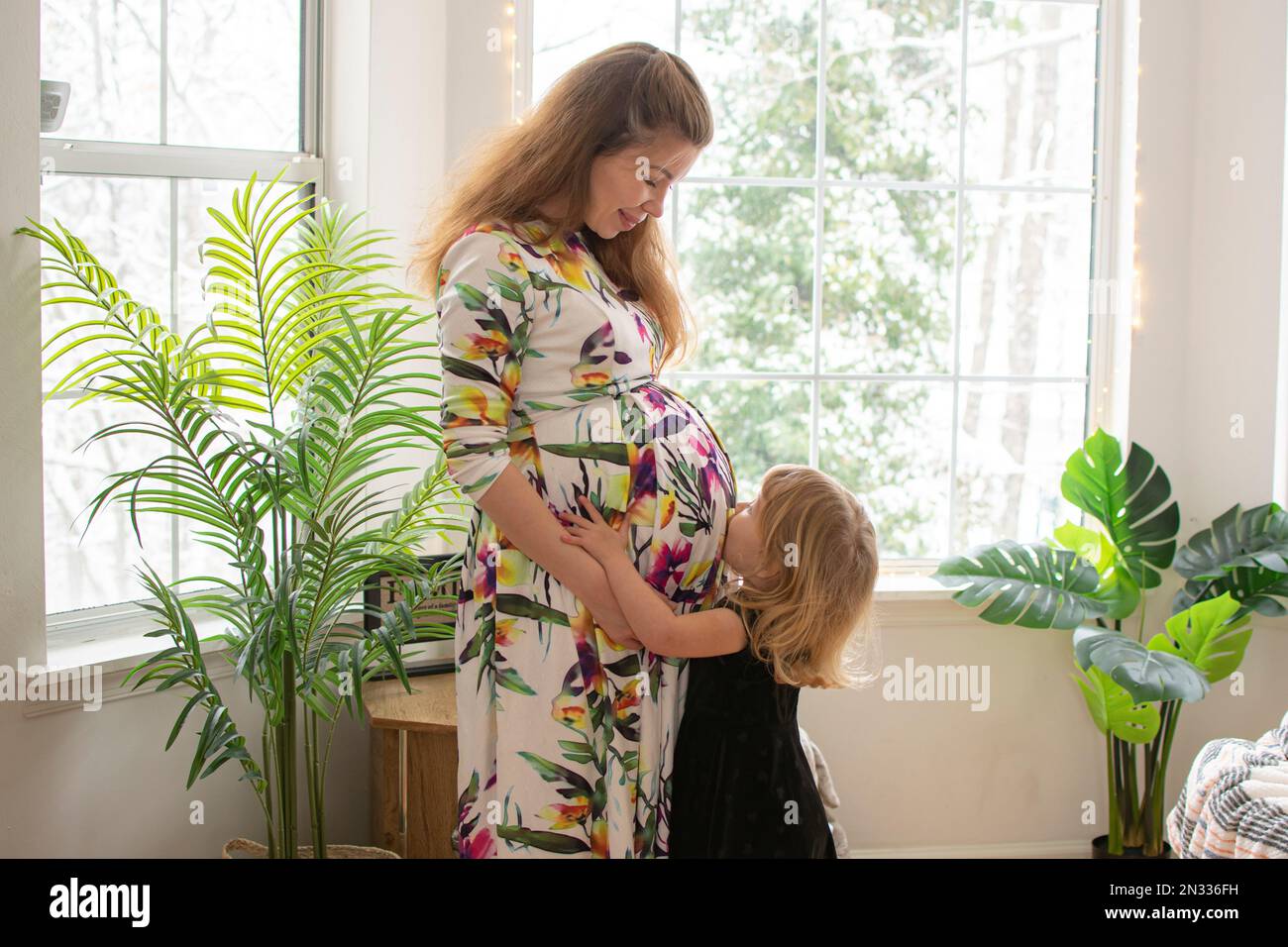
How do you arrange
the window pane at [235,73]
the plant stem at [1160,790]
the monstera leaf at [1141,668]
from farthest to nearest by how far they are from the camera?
the plant stem at [1160,790] → the monstera leaf at [1141,668] → the window pane at [235,73]

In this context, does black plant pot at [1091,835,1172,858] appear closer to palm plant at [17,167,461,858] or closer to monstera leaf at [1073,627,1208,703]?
monstera leaf at [1073,627,1208,703]

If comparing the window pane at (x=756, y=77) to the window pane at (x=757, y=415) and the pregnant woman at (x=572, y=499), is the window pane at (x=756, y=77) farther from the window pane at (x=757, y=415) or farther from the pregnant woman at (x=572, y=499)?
the pregnant woman at (x=572, y=499)

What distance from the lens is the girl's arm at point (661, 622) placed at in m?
1.34

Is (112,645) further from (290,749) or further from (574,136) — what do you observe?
(574,136)

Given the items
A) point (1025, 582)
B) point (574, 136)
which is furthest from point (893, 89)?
point (574, 136)

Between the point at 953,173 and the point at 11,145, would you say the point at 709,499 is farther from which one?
the point at 953,173

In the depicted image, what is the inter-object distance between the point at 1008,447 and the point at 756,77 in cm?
119

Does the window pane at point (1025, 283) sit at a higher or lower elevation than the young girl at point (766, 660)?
higher

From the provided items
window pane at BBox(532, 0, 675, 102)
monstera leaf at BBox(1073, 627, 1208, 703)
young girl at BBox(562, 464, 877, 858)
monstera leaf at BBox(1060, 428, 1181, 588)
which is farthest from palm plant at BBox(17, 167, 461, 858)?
monstera leaf at BBox(1060, 428, 1181, 588)

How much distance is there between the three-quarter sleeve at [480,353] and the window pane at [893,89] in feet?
5.91

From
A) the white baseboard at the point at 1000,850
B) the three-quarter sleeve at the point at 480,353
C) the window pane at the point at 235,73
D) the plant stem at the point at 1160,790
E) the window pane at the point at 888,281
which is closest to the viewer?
the three-quarter sleeve at the point at 480,353

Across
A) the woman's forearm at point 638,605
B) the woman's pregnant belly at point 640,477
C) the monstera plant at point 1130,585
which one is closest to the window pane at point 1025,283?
the monstera plant at point 1130,585

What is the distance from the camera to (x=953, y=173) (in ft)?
9.63

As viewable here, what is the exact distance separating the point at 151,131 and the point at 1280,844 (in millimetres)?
2271
